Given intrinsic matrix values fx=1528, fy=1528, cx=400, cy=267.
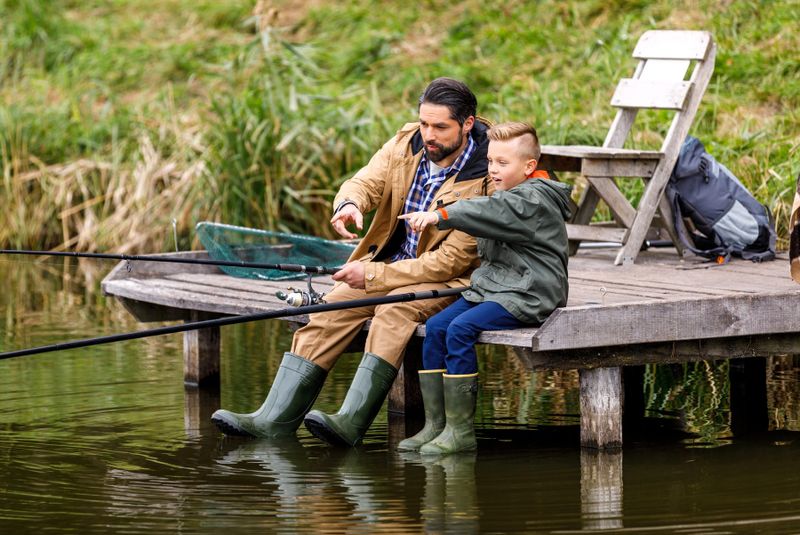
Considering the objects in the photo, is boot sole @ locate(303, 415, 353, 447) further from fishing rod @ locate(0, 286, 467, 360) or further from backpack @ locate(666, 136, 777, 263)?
backpack @ locate(666, 136, 777, 263)

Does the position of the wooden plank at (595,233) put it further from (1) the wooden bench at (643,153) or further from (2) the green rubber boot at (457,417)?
(2) the green rubber boot at (457,417)

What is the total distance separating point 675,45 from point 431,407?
3064 millimetres

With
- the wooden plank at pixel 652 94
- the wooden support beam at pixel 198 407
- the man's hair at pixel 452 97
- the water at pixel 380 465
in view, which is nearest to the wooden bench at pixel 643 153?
the wooden plank at pixel 652 94

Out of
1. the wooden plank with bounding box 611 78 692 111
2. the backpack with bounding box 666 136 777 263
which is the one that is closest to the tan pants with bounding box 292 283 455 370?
the backpack with bounding box 666 136 777 263

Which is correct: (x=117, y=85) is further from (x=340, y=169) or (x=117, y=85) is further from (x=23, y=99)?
(x=340, y=169)

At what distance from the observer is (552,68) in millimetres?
13516

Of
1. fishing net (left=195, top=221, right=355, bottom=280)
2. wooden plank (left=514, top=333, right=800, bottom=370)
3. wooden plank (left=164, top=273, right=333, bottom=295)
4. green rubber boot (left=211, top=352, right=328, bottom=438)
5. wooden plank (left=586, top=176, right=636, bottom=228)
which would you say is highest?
wooden plank (left=586, top=176, right=636, bottom=228)

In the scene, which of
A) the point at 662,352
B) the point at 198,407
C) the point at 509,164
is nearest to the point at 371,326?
the point at 509,164

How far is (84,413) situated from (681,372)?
3055mm

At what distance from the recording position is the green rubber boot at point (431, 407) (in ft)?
19.4

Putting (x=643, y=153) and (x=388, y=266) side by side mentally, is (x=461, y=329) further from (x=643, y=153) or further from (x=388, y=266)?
(x=643, y=153)

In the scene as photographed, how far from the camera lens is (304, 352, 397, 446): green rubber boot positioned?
19.8 ft

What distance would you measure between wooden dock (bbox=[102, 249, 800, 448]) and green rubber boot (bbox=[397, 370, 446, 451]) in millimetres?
232

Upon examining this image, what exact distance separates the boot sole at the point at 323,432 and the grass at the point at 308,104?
3.80m
